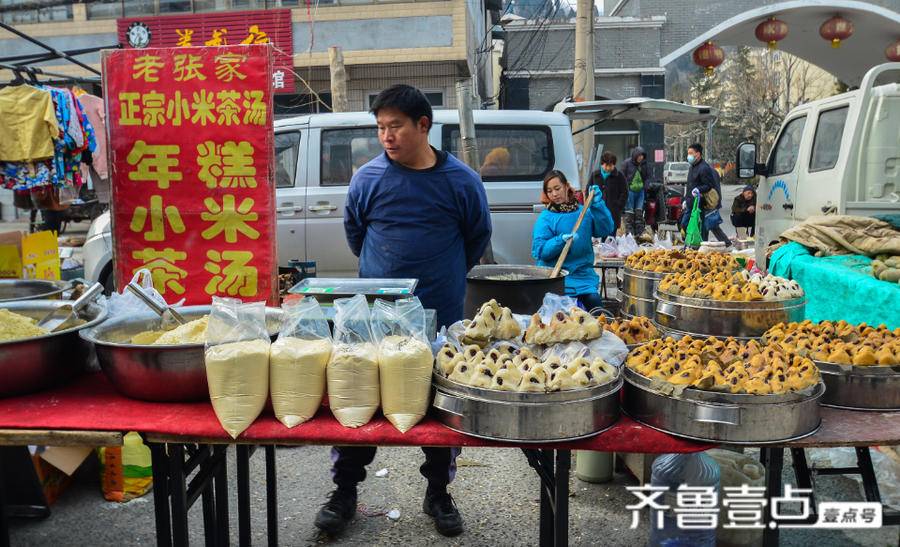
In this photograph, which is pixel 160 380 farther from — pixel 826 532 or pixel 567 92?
pixel 567 92

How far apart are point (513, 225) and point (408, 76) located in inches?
348

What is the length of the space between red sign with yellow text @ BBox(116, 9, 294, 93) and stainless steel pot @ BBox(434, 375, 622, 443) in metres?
13.4

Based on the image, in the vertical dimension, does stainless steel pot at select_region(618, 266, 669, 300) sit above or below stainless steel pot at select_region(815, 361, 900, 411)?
above

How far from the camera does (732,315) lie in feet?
11.3

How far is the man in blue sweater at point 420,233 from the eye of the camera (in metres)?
3.37

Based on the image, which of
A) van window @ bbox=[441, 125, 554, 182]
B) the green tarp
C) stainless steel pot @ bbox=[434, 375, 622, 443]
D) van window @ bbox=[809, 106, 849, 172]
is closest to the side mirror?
van window @ bbox=[809, 106, 849, 172]

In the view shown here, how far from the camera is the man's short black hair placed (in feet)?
10.3

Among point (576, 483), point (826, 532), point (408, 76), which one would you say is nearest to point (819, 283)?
point (826, 532)

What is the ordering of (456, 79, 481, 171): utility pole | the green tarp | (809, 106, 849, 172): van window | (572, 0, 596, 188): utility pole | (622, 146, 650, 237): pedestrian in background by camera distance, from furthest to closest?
(622, 146, 650, 237): pedestrian in background
(572, 0, 596, 188): utility pole
(456, 79, 481, 171): utility pole
(809, 106, 849, 172): van window
the green tarp

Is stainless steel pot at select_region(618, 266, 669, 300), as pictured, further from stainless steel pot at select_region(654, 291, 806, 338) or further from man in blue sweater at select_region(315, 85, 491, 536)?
man in blue sweater at select_region(315, 85, 491, 536)

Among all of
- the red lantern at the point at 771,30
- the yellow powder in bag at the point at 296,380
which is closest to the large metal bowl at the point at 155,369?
the yellow powder in bag at the point at 296,380

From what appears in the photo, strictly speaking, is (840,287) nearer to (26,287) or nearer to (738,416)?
(738,416)

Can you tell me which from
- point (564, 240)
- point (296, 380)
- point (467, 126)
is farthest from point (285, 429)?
point (467, 126)

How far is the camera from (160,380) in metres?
2.34
